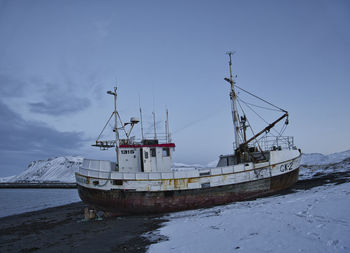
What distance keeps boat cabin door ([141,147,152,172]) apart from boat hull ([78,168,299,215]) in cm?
203

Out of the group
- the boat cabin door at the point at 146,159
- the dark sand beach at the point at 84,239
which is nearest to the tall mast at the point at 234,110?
the boat cabin door at the point at 146,159

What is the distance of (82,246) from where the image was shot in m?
8.68

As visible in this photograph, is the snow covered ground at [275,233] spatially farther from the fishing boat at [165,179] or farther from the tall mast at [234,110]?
the tall mast at [234,110]

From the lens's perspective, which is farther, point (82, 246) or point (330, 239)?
point (82, 246)

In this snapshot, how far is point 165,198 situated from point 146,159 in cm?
320

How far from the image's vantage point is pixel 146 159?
629 inches

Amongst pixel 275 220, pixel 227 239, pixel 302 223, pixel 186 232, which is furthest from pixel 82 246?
pixel 302 223

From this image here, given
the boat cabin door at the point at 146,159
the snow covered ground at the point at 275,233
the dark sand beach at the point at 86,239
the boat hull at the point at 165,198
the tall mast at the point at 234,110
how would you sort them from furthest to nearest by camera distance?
the tall mast at the point at 234,110
the boat cabin door at the point at 146,159
the boat hull at the point at 165,198
the dark sand beach at the point at 86,239
the snow covered ground at the point at 275,233

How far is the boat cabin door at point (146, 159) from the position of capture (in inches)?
623

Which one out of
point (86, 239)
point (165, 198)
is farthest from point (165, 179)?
point (86, 239)

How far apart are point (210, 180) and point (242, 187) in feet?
8.25

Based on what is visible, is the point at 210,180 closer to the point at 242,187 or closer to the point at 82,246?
the point at 242,187

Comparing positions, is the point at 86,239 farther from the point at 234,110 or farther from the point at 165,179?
the point at 234,110

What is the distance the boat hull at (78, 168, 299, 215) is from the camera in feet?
46.6
